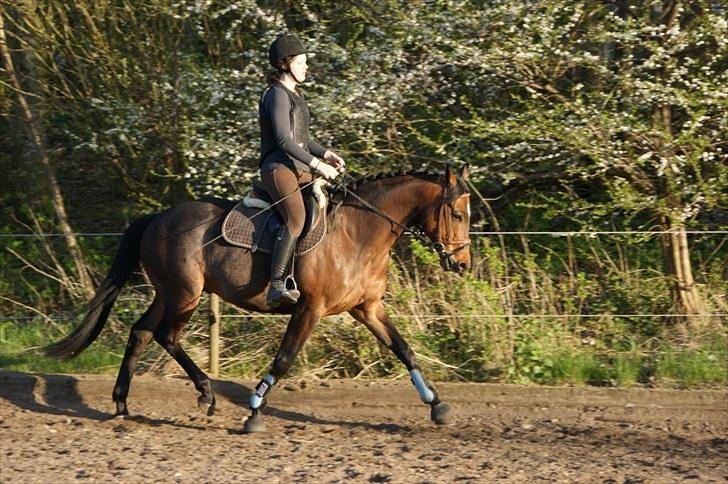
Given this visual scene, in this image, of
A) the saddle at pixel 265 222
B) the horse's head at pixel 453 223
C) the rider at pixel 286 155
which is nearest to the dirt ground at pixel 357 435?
the rider at pixel 286 155

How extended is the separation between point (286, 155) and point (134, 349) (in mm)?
1902

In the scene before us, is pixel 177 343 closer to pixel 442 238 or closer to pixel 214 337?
pixel 214 337

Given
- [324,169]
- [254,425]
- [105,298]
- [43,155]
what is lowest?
[254,425]

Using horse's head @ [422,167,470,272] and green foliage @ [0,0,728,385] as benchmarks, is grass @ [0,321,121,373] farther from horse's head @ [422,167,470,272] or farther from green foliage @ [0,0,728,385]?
horse's head @ [422,167,470,272]

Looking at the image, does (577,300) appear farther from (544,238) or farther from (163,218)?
(163,218)

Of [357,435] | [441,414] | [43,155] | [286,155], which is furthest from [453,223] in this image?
[43,155]

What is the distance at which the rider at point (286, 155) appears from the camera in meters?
7.01

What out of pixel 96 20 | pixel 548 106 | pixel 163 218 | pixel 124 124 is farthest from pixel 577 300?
A: pixel 96 20

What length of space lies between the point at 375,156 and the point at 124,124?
2.42 metres

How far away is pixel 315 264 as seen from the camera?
7.25 m

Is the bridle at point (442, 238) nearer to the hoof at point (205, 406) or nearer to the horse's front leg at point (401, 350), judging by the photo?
the horse's front leg at point (401, 350)

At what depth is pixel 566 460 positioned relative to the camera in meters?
6.38

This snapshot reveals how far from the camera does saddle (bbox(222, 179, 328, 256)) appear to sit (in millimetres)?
7242

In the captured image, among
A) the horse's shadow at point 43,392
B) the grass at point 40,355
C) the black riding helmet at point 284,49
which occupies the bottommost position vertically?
the horse's shadow at point 43,392
